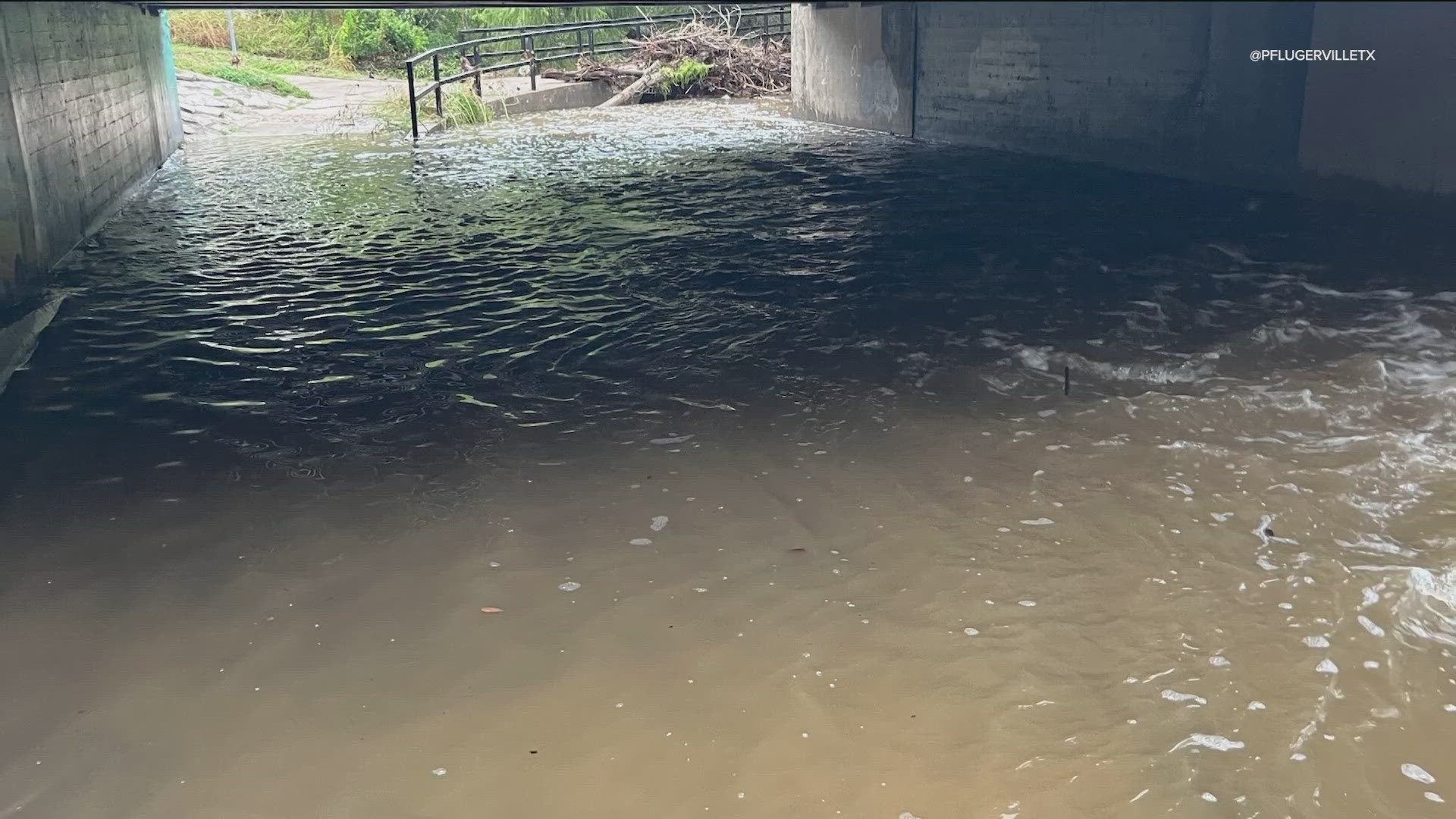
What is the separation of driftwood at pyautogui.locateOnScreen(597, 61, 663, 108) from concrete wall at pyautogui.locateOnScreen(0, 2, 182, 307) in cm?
1047

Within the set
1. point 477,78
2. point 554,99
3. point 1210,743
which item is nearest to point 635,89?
point 554,99

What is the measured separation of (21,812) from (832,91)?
704 inches

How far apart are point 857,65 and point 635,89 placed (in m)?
6.63

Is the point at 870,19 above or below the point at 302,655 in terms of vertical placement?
above

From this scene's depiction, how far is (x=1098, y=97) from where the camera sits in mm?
13305

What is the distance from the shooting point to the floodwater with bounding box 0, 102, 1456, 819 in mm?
3104

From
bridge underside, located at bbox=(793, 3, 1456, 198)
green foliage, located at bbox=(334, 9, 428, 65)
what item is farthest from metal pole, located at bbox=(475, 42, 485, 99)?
bridge underside, located at bbox=(793, 3, 1456, 198)

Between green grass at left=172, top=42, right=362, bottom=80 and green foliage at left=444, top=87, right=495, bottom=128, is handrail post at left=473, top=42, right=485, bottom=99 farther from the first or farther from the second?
green grass at left=172, top=42, right=362, bottom=80

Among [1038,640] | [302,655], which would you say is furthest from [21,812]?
[1038,640]

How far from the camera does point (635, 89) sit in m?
23.4

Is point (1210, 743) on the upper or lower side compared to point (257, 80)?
lower

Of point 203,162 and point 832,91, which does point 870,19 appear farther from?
point 203,162

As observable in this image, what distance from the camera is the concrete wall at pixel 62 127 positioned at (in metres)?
7.94

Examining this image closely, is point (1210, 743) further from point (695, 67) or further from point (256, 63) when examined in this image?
point (256, 63)
